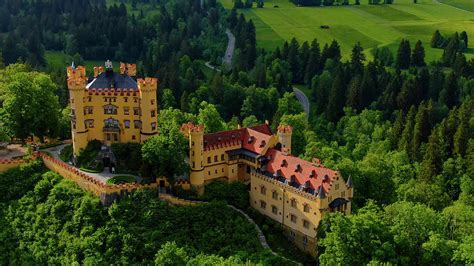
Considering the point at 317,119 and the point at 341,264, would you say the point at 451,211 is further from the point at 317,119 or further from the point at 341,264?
the point at 317,119

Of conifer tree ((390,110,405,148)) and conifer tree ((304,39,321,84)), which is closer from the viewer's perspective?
conifer tree ((390,110,405,148))

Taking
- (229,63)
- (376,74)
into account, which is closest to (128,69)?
(376,74)

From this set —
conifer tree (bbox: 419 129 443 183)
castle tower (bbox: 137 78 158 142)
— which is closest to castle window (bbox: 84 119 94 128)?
castle tower (bbox: 137 78 158 142)

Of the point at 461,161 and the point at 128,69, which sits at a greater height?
the point at 128,69

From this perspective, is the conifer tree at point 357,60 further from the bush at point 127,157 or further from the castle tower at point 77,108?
the castle tower at point 77,108

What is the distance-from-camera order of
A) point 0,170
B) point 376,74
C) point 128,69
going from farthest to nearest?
point 376,74 < point 128,69 < point 0,170

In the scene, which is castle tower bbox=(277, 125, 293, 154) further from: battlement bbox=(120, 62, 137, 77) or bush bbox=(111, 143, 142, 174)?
battlement bbox=(120, 62, 137, 77)

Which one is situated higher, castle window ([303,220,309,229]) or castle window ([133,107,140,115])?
castle window ([133,107,140,115])

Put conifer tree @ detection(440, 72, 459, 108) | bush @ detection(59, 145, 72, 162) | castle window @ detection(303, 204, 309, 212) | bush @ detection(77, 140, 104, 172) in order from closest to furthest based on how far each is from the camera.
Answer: castle window @ detection(303, 204, 309, 212), bush @ detection(77, 140, 104, 172), bush @ detection(59, 145, 72, 162), conifer tree @ detection(440, 72, 459, 108)
